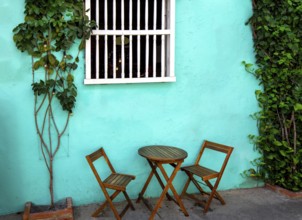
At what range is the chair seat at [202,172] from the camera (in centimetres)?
448

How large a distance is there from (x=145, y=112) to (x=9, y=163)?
1.84 m

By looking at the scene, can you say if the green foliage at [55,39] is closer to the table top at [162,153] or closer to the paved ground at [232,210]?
the table top at [162,153]

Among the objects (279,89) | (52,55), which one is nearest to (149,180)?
(52,55)

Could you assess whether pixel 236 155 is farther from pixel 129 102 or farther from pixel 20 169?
pixel 20 169

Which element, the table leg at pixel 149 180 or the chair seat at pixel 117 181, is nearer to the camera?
the chair seat at pixel 117 181

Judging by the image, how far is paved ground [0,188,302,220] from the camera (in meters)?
4.44

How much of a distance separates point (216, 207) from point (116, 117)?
5.88 feet

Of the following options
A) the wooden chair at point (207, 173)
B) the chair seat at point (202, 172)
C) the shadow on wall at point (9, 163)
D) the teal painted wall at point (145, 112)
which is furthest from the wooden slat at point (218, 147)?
the shadow on wall at point (9, 163)

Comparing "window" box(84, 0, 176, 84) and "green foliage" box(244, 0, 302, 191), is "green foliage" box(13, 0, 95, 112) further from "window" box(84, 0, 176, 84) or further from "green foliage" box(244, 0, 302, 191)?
"green foliage" box(244, 0, 302, 191)

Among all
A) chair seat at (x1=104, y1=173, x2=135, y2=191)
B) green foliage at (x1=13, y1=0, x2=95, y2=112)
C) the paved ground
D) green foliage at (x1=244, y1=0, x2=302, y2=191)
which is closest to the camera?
chair seat at (x1=104, y1=173, x2=135, y2=191)

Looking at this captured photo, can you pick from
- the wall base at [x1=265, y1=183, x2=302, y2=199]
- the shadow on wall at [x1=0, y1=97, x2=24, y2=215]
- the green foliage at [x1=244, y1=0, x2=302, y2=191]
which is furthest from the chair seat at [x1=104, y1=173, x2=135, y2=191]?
the wall base at [x1=265, y1=183, x2=302, y2=199]

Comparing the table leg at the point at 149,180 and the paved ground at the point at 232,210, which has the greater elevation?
the table leg at the point at 149,180

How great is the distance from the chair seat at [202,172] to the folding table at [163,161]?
0.94 ft

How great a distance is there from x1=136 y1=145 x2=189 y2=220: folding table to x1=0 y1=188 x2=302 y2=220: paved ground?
0.52 ft
